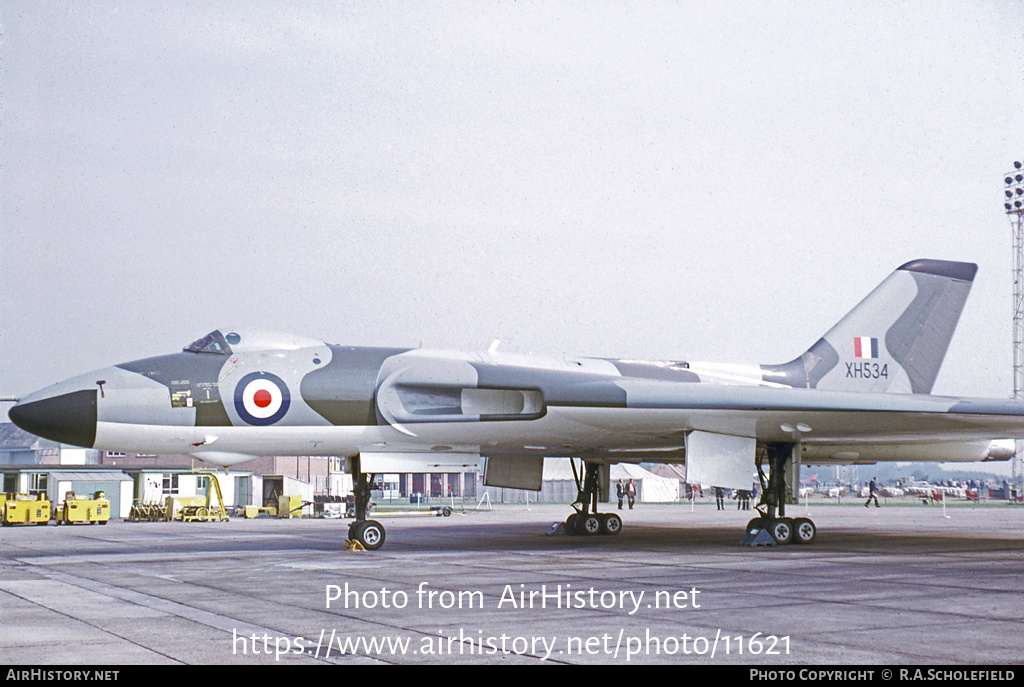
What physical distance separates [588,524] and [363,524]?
6.41m

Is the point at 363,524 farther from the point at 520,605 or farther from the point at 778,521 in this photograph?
the point at 520,605

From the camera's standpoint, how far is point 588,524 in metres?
19.6

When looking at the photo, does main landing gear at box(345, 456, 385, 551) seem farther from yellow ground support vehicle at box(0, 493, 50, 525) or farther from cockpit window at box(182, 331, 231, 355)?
yellow ground support vehicle at box(0, 493, 50, 525)

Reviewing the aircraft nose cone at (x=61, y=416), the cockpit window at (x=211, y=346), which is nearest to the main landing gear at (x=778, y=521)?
the cockpit window at (x=211, y=346)

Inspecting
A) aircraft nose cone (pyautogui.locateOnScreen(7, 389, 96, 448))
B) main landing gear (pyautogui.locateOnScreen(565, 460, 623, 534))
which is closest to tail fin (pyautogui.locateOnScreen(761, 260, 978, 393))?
main landing gear (pyautogui.locateOnScreen(565, 460, 623, 534))

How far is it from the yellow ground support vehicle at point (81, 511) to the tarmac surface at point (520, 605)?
11982 millimetres

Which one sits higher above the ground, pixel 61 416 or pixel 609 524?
pixel 61 416

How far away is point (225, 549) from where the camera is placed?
15758mm

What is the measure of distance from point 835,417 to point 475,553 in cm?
578

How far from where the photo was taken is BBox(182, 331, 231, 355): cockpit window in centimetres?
1347

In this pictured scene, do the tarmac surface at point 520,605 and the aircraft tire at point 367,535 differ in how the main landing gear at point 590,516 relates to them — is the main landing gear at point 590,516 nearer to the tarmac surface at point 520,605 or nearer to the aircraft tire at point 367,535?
the tarmac surface at point 520,605

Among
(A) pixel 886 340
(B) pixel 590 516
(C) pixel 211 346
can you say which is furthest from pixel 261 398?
(A) pixel 886 340
